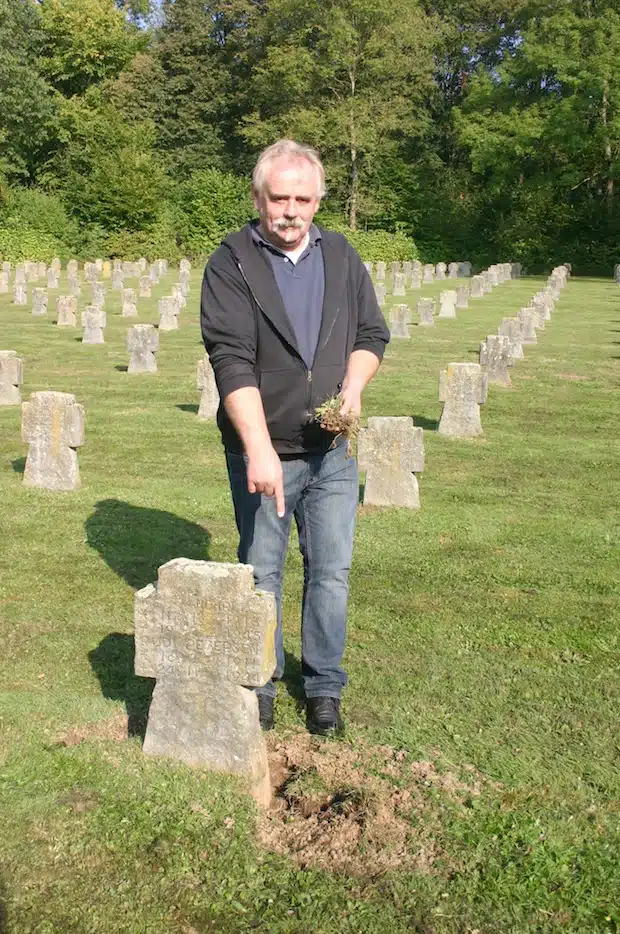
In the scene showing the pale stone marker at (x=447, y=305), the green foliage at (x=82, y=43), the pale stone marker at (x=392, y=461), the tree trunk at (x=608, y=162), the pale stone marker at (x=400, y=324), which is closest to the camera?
the pale stone marker at (x=392, y=461)

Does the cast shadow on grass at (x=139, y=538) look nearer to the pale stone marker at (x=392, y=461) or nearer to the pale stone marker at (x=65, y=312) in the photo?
the pale stone marker at (x=392, y=461)

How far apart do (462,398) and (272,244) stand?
7469 mm

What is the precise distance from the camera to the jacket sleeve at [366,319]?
4.23 meters

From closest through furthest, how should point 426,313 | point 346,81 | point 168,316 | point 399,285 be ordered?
point 168,316 → point 426,313 → point 399,285 → point 346,81

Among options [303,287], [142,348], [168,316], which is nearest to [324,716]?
[303,287]

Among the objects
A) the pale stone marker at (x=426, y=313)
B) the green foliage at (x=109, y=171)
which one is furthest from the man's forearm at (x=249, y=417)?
the green foliage at (x=109, y=171)

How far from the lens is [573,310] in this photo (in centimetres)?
2811

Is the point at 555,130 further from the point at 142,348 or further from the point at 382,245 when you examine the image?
the point at 142,348

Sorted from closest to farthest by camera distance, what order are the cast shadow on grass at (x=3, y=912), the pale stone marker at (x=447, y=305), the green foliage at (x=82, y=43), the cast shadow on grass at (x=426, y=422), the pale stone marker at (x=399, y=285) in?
the cast shadow on grass at (x=3, y=912), the cast shadow on grass at (x=426, y=422), the pale stone marker at (x=447, y=305), the pale stone marker at (x=399, y=285), the green foliage at (x=82, y=43)

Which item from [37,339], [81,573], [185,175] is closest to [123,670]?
[81,573]

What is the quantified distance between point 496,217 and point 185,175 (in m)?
18.1

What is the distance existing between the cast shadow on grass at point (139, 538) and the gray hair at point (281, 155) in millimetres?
3289

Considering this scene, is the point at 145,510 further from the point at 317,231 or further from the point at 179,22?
Result: the point at 179,22

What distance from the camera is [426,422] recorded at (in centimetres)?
1205
